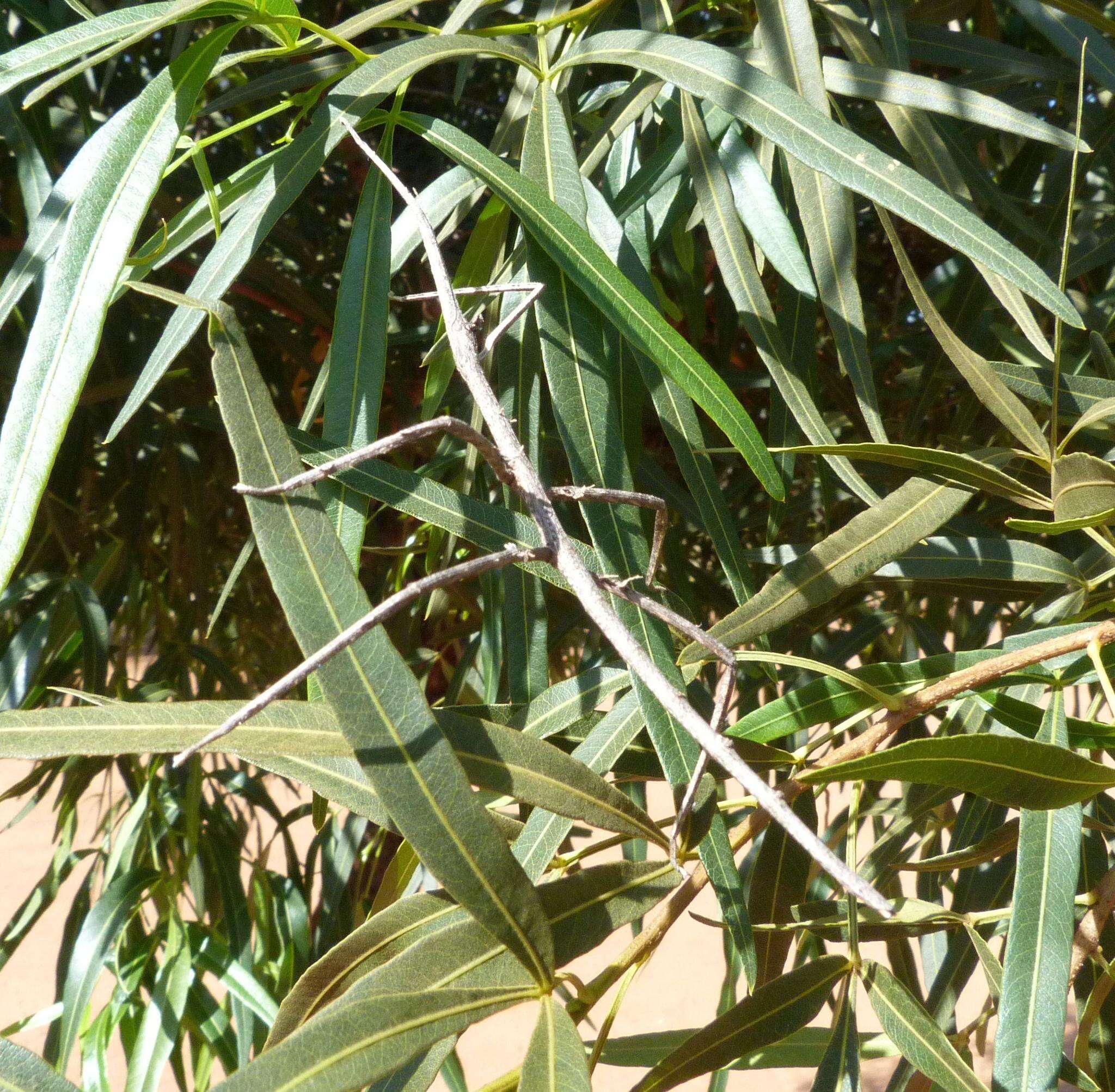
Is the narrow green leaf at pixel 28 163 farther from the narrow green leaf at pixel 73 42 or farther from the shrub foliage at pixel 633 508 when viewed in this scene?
the narrow green leaf at pixel 73 42

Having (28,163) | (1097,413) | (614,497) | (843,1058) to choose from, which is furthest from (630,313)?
(28,163)

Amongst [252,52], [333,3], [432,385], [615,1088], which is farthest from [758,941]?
[615,1088]

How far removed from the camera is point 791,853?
418mm

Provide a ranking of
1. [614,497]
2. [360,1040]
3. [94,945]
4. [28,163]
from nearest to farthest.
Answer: [360,1040]
[614,497]
[28,163]
[94,945]

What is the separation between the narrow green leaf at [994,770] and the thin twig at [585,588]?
0.03 m

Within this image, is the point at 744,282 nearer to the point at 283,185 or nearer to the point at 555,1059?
the point at 283,185

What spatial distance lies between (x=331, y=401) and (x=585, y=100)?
0.32m

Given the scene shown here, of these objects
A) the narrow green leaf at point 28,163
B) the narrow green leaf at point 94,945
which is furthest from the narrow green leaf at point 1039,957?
the narrow green leaf at point 94,945

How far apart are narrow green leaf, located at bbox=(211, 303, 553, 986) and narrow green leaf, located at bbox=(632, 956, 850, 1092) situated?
0.09 meters

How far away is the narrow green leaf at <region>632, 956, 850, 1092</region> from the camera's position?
12.4 inches

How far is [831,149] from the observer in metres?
0.33

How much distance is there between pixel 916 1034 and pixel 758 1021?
50 millimetres

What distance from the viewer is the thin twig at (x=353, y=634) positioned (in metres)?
0.24

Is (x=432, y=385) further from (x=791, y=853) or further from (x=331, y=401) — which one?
(x=791, y=853)
